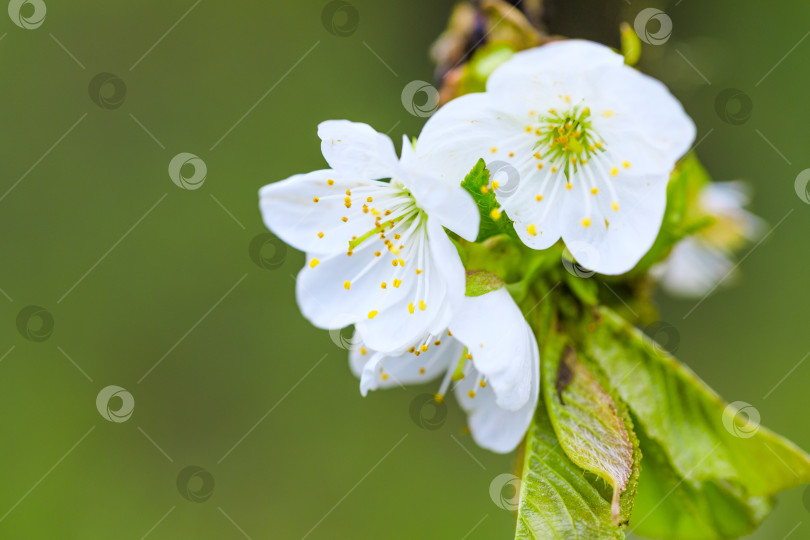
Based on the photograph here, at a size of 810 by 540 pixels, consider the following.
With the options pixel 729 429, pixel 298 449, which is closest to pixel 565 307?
pixel 729 429

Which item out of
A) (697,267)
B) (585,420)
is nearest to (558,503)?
(585,420)

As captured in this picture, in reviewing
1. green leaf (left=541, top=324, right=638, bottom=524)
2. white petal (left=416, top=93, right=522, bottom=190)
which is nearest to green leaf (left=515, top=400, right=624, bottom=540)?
green leaf (left=541, top=324, right=638, bottom=524)

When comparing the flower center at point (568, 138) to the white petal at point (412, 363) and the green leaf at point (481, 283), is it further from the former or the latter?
the white petal at point (412, 363)

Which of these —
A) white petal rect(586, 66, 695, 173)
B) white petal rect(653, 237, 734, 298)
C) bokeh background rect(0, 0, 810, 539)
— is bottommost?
bokeh background rect(0, 0, 810, 539)

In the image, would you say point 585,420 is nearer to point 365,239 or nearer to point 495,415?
point 495,415

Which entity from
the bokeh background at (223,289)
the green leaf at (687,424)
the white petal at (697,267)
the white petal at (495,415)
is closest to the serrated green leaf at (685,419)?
the green leaf at (687,424)

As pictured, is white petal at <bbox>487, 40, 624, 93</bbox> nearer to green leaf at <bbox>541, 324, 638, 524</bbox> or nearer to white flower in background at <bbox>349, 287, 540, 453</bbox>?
white flower in background at <bbox>349, 287, 540, 453</bbox>
